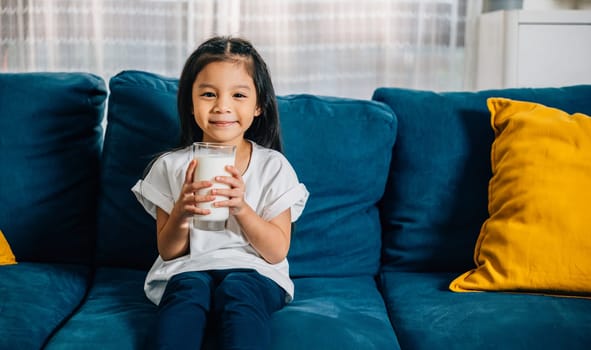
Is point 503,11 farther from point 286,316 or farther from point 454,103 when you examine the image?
point 286,316

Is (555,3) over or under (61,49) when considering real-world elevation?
over

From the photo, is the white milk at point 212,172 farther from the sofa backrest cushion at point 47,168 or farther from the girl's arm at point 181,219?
the sofa backrest cushion at point 47,168

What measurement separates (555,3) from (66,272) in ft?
7.35

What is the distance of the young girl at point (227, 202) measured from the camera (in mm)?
1468

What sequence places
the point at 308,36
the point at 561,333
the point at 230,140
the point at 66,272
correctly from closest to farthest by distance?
the point at 561,333
the point at 230,140
the point at 66,272
the point at 308,36

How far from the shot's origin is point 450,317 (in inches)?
61.1

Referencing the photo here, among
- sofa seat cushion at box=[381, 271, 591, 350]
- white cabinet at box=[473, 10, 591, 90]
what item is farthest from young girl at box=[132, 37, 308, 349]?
white cabinet at box=[473, 10, 591, 90]

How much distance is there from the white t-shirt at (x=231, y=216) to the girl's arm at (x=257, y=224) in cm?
3

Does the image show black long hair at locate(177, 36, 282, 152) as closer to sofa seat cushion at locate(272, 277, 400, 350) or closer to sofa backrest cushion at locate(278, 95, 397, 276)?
sofa backrest cushion at locate(278, 95, 397, 276)

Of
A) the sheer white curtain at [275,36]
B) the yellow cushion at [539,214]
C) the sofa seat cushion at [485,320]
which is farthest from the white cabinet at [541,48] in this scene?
the sofa seat cushion at [485,320]

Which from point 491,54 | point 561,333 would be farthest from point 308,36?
point 561,333

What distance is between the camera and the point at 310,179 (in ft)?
6.19

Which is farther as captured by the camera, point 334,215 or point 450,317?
point 334,215

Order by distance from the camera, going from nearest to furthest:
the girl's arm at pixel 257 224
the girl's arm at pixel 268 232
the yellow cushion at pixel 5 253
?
1. the girl's arm at pixel 257 224
2. the girl's arm at pixel 268 232
3. the yellow cushion at pixel 5 253
